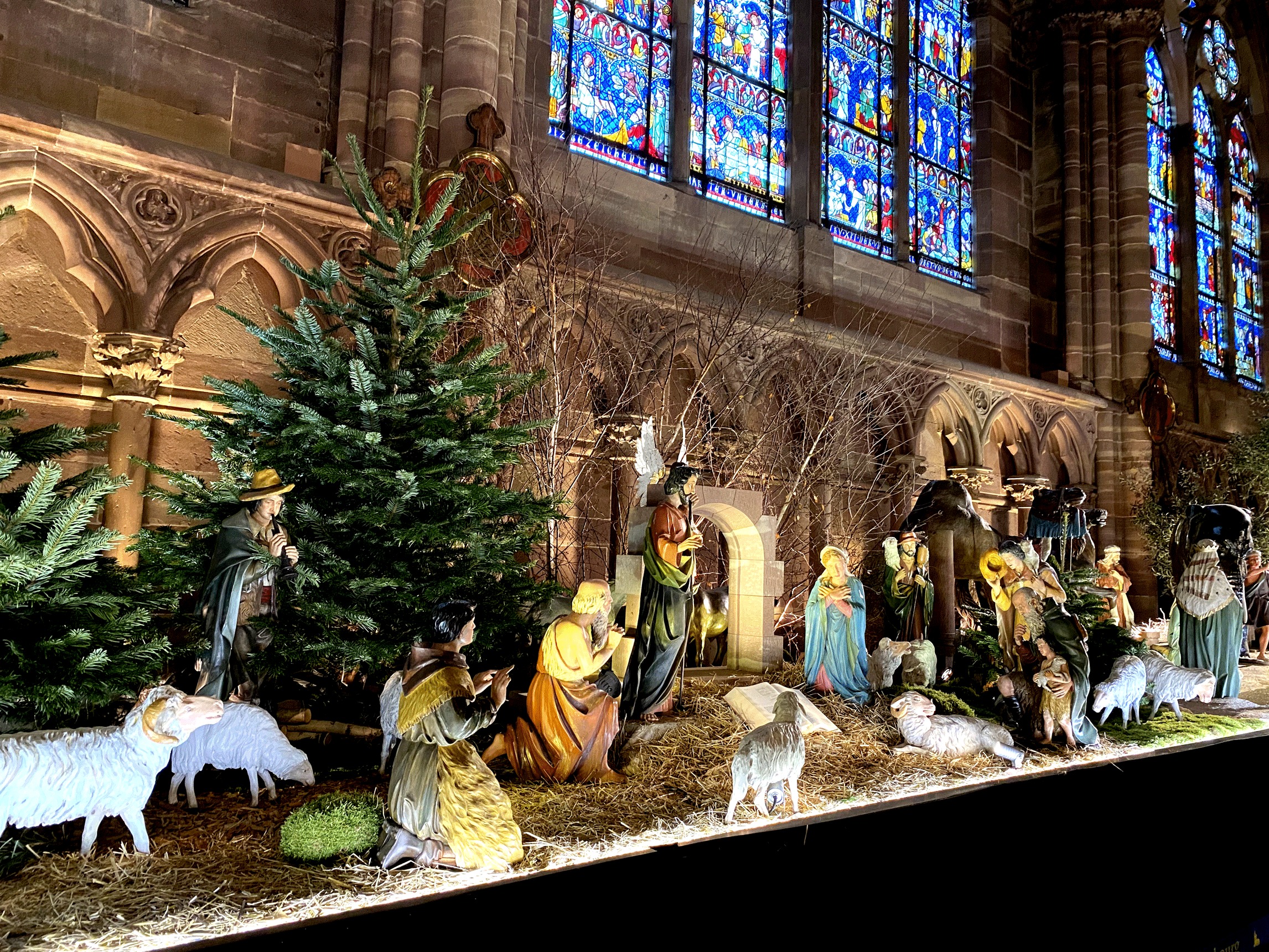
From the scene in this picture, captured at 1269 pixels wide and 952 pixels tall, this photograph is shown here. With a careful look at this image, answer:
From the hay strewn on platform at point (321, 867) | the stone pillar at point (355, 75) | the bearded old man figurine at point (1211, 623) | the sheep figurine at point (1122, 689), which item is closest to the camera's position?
the hay strewn on platform at point (321, 867)

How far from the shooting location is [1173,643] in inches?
326

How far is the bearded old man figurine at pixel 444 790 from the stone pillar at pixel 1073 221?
1349 cm

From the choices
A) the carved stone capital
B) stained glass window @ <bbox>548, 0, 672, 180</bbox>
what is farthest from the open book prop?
stained glass window @ <bbox>548, 0, 672, 180</bbox>

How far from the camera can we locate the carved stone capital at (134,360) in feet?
20.4

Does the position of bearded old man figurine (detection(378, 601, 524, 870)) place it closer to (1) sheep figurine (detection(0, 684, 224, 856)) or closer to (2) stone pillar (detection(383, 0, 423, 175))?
(1) sheep figurine (detection(0, 684, 224, 856))

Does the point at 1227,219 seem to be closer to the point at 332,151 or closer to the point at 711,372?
the point at 711,372

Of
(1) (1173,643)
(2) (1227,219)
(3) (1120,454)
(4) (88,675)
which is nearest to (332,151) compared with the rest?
(4) (88,675)

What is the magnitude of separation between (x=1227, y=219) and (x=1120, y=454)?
6.87 meters

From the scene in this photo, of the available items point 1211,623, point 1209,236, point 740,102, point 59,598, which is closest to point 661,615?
point 59,598

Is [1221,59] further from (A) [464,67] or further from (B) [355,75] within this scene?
(B) [355,75]

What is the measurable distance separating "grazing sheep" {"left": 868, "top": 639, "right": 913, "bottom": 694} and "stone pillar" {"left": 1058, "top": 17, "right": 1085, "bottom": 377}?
9.41 metres

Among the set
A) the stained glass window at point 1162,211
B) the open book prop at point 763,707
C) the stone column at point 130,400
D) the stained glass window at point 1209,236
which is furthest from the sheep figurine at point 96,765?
the stained glass window at point 1209,236

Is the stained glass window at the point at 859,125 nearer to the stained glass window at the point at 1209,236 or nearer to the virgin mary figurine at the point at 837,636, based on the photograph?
the virgin mary figurine at the point at 837,636

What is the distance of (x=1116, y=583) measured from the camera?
923 centimetres
